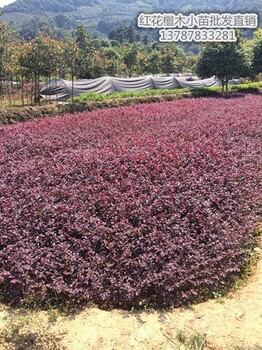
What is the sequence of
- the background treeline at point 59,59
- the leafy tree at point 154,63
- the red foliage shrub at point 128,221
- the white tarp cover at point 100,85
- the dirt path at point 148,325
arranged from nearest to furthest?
the dirt path at point 148,325 < the red foliage shrub at point 128,221 < the background treeline at point 59,59 < the white tarp cover at point 100,85 < the leafy tree at point 154,63

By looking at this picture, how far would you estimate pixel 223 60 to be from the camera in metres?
→ 18.9

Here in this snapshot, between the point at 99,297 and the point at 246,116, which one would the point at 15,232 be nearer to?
the point at 99,297

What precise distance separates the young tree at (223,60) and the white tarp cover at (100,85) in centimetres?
397

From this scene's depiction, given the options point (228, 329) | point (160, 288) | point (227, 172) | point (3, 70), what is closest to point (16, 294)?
point (160, 288)

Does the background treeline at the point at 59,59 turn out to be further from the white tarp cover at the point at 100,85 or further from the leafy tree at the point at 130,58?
the leafy tree at the point at 130,58

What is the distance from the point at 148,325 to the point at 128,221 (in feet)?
3.98

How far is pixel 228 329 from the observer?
2.86 meters

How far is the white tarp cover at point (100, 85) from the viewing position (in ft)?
60.8

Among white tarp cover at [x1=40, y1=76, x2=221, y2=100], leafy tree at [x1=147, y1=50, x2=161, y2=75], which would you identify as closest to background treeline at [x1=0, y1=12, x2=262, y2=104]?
white tarp cover at [x1=40, y1=76, x2=221, y2=100]

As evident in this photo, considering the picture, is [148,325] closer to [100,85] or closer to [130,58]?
[100,85]

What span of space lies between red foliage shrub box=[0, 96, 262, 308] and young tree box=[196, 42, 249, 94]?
13.9 m

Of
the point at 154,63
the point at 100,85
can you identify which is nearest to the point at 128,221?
the point at 100,85

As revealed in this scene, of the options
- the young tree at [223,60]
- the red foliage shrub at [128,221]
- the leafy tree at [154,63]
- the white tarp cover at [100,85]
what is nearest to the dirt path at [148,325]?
the red foliage shrub at [128,221]

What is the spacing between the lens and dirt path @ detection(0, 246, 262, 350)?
2.72 meters
